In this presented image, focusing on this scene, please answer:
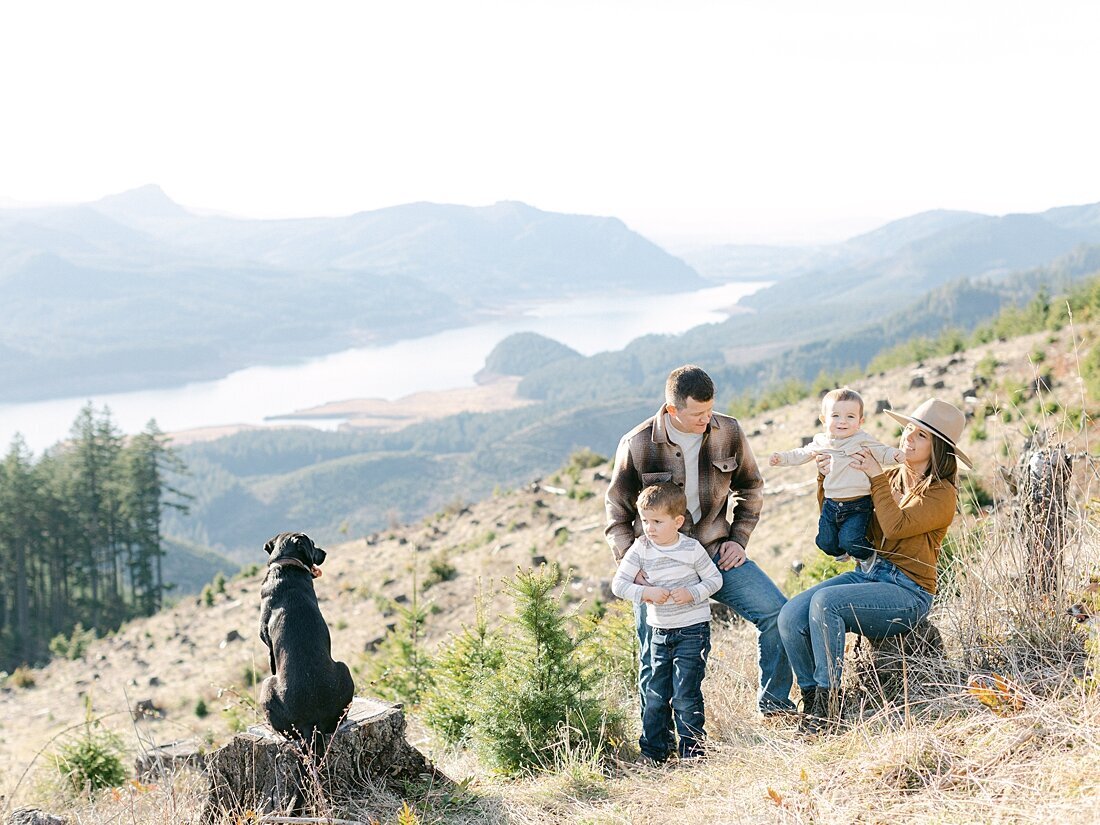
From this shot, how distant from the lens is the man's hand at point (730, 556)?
457 centimetres

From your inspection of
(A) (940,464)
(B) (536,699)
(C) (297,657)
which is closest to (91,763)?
(C) (297,657)

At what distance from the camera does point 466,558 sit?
60.1 feet

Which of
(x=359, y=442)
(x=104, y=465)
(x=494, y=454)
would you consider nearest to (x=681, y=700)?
(x=104, y=465)

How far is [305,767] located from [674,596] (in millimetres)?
2059

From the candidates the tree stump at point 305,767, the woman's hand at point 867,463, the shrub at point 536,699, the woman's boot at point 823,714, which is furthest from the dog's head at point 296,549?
the woman's hand at point 867,463

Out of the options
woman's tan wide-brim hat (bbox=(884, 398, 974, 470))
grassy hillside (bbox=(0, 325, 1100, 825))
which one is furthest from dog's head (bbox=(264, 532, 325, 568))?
woman's tan wide-brim hat (bbox=(884, 398, 974, 470))

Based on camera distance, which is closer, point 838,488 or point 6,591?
point 838,488

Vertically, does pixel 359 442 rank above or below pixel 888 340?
below

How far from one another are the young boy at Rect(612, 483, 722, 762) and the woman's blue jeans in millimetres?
441

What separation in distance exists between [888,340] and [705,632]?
17552 cm

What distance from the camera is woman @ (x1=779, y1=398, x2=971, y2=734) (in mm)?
4203

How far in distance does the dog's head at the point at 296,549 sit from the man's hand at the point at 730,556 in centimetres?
213

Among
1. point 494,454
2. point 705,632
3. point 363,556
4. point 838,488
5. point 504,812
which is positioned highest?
point 838,488

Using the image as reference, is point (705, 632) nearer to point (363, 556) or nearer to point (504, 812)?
point (504, 812)
